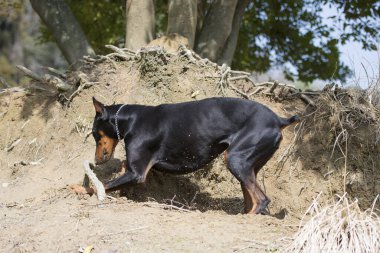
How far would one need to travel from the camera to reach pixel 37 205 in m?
7.60

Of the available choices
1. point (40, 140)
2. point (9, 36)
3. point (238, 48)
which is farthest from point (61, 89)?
point (9, 36)

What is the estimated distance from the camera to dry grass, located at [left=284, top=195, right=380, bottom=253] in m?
5.59

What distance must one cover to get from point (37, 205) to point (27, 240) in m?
1.23

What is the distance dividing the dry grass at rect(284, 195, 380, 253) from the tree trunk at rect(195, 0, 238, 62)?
252 inches

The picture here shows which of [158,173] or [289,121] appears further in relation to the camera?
[158,173]

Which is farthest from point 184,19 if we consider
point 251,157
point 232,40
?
point 251,157

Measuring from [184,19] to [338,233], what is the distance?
6296 millimetres

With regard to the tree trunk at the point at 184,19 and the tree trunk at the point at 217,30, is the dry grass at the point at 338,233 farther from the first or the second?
the tree trunk at the point at 217,30

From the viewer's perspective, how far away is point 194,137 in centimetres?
769

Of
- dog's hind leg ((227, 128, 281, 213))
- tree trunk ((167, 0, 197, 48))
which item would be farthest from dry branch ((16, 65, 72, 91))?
dog's hind leg ((227, 128, 281, 213))

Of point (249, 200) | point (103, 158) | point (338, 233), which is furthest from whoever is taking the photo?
point (103, 158)

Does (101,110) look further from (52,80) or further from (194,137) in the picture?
(52,80)

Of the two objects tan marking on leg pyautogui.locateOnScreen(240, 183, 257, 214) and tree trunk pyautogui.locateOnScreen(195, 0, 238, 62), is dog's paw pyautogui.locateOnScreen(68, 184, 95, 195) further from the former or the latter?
tree trunk pyautogui.locateOnScreen(195, 0, 238, 62)

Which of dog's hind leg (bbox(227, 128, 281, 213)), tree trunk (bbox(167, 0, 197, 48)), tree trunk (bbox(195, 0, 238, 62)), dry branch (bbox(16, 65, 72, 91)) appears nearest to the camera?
dog's hind leg (bbox(227, 128, 281, 213))
